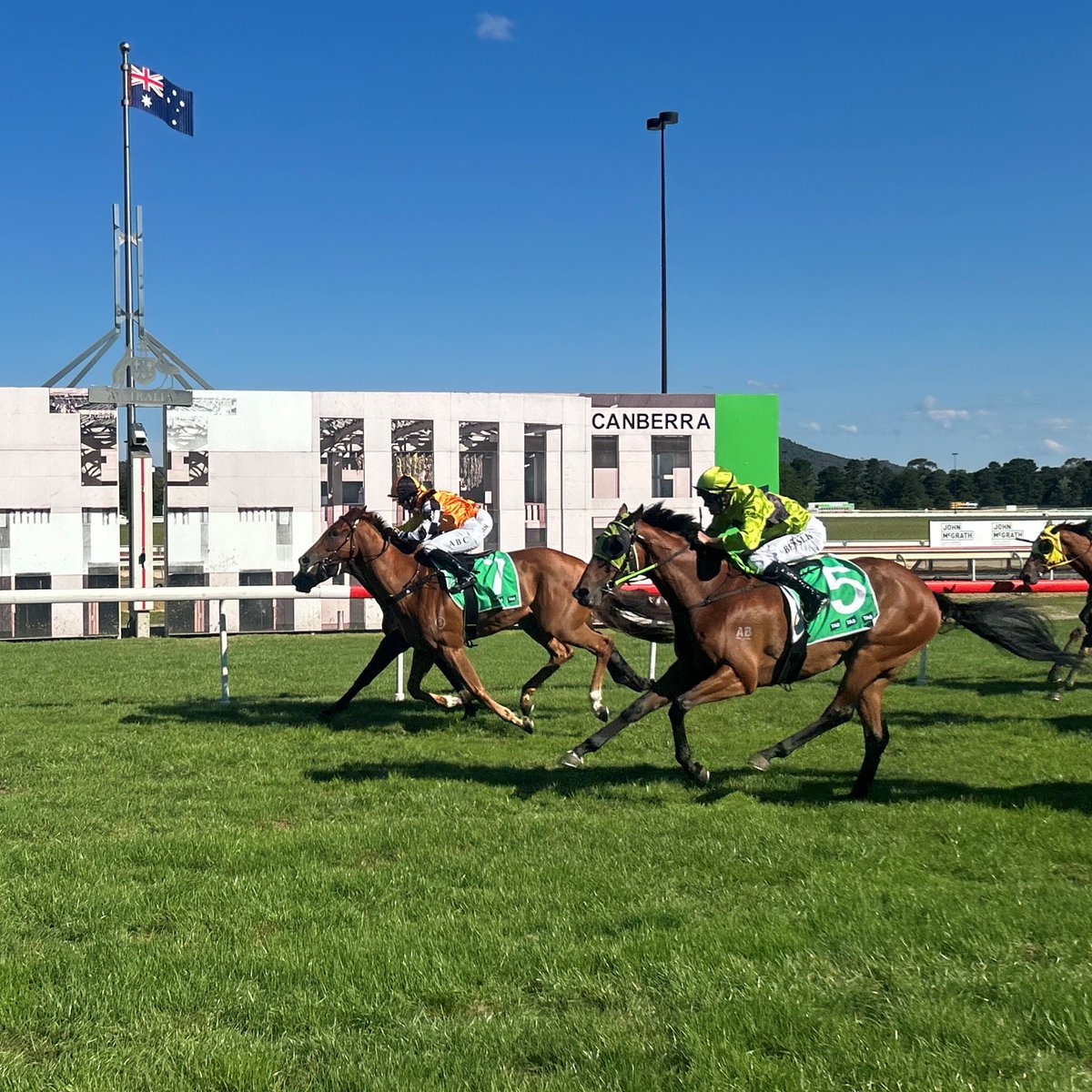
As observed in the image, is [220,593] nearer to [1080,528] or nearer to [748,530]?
[748,530]

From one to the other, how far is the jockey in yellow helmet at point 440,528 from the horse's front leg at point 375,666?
0.76 metres

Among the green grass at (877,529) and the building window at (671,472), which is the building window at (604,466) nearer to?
the building window at (671,472)

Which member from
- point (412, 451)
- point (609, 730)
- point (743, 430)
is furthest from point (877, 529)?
point (609, 730)

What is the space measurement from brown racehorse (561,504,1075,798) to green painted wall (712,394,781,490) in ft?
62.3

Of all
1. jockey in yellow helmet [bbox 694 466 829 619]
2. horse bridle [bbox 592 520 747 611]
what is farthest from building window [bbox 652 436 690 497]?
horse bridle [bbox 592 520 747 611]

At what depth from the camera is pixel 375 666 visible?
9.48 meters

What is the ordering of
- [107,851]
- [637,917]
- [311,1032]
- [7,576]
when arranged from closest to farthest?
1. [311,1032]
2. [637,917]
3. [107,851]
4. [7,576]

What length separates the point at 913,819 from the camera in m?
5.86

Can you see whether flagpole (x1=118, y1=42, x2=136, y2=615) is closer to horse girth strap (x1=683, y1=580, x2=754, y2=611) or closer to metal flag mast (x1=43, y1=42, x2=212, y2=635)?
metal flag mast (x1=43, y1=42, x2=212, y2=635)

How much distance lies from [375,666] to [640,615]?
8.83 ft

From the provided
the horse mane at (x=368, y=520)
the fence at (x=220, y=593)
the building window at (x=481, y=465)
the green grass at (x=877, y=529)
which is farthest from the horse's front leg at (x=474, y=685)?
the green grass at (x=877, y=529)

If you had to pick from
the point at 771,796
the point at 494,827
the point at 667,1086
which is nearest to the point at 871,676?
the point at 771,796

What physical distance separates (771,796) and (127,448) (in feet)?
62.7

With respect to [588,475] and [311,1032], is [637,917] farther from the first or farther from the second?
[588,475]
